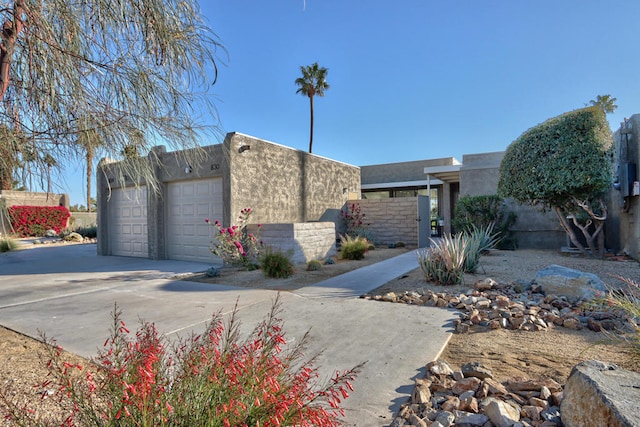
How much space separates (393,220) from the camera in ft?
46.9

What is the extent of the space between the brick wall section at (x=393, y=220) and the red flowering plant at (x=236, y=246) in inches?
252

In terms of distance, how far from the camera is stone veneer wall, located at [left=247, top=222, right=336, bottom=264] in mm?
9477

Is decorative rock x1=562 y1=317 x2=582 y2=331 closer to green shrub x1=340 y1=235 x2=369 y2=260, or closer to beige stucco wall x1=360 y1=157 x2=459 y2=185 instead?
green shrub x1=340 y1=235 x2=369 y2=260

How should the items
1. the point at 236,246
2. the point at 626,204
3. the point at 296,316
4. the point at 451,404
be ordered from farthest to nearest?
the point at 236,246 < the point at 626,204 < the point at 296,316 < the point at 451,404

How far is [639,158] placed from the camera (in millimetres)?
7930

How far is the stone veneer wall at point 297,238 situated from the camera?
31.1ft

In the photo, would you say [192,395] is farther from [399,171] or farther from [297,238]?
[399,171]

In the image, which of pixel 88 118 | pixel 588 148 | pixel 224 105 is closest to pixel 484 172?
pixel 588 148

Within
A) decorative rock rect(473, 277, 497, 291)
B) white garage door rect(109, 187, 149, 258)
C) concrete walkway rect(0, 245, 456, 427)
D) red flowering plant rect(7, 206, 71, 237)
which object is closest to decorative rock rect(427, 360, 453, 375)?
concrete walkway rect(0, 245, 456, 427)


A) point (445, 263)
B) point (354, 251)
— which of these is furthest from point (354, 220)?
point (445, 263)

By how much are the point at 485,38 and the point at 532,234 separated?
24.1 ft

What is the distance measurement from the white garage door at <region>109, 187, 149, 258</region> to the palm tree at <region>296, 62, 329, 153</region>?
16.6 meters

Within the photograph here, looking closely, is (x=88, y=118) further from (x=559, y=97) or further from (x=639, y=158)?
(x=559, y=97)

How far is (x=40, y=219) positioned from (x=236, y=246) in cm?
1990
